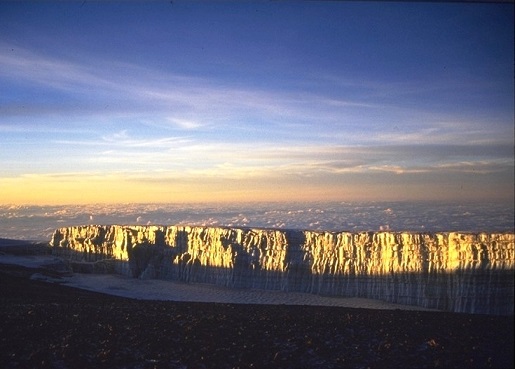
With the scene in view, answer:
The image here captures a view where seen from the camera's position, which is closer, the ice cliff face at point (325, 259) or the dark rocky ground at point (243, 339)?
the dark rocky ground at point (243, 339)

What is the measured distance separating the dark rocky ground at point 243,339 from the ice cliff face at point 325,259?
463 centimetres

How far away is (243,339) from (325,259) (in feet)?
38.9

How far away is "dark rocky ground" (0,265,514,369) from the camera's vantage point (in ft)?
27.3

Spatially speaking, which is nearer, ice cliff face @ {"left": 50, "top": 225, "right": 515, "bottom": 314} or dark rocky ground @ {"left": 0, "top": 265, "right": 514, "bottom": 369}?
dark rocky ground @ {"left": 0, "top": 265, "right": 514, "bottom": 369}

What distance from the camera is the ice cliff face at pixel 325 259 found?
15641mm

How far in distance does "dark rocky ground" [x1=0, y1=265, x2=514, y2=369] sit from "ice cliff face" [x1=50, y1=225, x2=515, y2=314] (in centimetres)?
463

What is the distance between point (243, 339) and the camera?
9.35m

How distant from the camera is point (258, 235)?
22.2 meters

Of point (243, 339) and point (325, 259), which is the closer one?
point (243, 339)

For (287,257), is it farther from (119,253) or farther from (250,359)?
(250,359)

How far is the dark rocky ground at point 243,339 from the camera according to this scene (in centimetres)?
833

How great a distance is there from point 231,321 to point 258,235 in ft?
38.5

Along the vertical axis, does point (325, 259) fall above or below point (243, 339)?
above

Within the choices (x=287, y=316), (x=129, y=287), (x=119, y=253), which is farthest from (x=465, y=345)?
(x=119, y=253)
